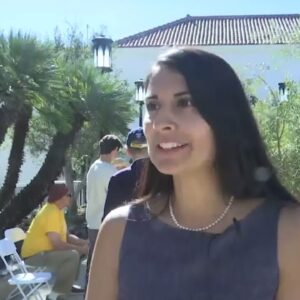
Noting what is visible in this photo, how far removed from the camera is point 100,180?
18.6 feet

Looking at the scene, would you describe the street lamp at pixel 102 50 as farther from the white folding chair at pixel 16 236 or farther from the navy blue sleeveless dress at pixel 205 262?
the navy blue sleeveless dress at pixel 205 262

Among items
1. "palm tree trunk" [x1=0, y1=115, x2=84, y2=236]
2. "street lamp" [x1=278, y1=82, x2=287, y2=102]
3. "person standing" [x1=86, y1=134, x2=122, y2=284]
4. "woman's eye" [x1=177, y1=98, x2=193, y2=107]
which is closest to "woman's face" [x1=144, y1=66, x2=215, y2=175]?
"woman's eye" [x1=177, y1=98, x2=193, y2=107]

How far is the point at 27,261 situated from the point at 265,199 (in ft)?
16.9

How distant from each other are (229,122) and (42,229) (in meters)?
5.11

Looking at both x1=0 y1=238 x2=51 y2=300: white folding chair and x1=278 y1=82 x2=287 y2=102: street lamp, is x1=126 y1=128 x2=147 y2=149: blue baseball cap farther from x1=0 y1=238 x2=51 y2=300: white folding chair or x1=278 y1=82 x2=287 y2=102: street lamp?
x1=278 y1=82 x2=287 y2=102: street lamp

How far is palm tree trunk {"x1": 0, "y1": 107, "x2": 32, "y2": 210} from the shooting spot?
10.7 metres

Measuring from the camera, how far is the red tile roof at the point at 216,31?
3197cm

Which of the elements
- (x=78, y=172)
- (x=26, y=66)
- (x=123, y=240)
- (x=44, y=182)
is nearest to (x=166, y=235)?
(x=123, y=240)

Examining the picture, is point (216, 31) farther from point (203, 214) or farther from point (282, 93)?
point (203, 214)

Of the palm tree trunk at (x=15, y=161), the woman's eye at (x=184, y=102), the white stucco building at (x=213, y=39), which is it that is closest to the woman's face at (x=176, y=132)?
the woman's eye at (x=184, y=102)

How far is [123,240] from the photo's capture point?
1.51 meters

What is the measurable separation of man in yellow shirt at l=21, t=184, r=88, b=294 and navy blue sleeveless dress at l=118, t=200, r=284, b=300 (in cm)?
Answer: 495

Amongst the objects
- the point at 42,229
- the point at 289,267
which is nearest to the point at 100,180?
the point at 42,229

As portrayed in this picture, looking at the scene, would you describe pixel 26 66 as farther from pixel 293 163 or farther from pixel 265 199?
pixel 265 199
